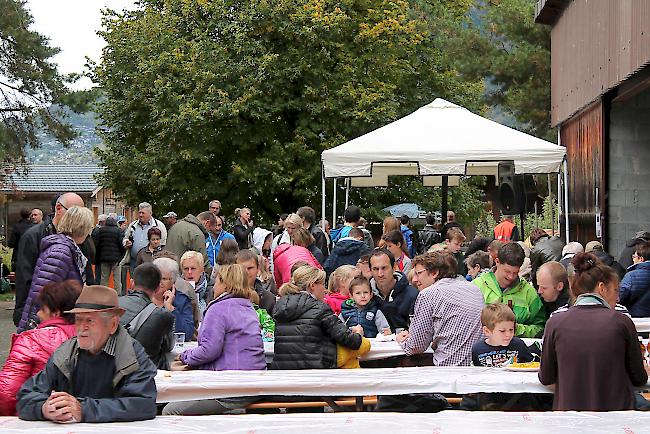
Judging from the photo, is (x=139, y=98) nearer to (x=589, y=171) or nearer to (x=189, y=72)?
(x=189, y=72)

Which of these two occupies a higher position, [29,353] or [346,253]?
[346,253]

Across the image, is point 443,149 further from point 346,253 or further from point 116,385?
point 116,385

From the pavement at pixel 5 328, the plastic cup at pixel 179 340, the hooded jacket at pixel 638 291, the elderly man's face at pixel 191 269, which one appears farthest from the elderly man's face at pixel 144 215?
the plastic cup at pixel 179 340

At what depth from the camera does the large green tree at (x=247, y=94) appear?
33.0 m

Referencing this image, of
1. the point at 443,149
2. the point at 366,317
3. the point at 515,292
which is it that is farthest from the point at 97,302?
the point at 443,149

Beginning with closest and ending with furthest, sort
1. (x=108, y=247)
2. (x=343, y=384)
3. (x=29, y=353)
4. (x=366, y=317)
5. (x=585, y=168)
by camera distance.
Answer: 1. (x=29, y=353)
2. (x=343, y=384)
3. (x=366, y=317)
4. (x=108, y=247)
5. (x=585, y=168)

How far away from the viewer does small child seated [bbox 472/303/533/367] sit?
27.2ft

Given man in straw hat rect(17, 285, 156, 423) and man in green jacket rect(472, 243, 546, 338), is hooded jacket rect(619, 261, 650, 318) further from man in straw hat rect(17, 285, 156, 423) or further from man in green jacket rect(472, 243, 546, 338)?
man in straw hat rect(17, 285, 156, 423)

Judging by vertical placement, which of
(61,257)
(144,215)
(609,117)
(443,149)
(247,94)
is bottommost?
(61,257)

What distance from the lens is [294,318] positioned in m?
8.88

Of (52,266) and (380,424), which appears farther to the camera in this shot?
(52,266)

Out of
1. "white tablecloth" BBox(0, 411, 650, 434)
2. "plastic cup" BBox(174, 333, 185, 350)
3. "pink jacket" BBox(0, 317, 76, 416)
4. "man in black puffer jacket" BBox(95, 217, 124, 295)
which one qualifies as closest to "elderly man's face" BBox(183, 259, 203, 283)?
"plastic cup" BBox(174, 333, 185, 350)

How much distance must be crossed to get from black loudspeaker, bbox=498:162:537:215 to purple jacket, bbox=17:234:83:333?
29.7ft

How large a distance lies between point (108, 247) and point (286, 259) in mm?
10517
